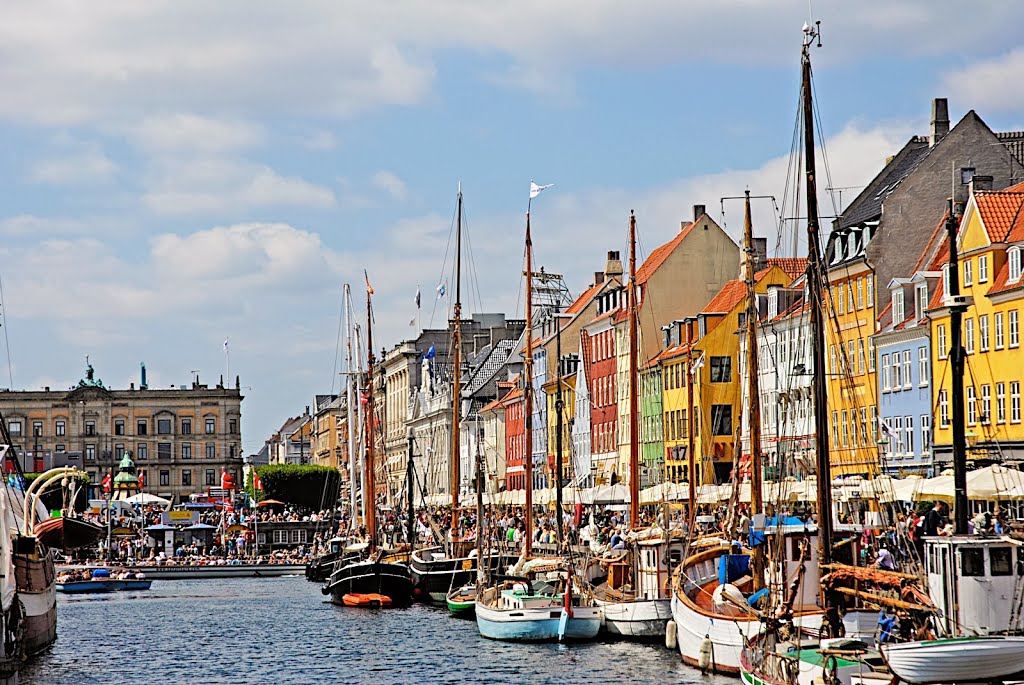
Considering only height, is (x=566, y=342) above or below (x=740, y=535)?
above

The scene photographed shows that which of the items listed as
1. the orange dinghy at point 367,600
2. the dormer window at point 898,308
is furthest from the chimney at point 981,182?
the orange dinghy at point 367,600

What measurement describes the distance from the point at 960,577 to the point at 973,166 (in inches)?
2167

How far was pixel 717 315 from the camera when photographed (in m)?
→ 99.5

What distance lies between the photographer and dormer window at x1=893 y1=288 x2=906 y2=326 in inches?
3125

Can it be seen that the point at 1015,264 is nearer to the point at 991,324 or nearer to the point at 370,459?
the point at 991,324

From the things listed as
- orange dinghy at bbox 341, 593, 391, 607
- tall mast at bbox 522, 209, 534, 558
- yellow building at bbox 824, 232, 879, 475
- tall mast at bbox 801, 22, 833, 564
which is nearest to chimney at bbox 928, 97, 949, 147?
yellow building at bbox 824, 232, 879, 475

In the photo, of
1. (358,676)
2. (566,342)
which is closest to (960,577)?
(358,676)

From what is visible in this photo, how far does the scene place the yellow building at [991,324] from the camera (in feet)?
217

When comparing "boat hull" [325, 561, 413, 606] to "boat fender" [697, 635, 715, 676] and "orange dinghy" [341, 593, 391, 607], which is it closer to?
"orange dinghy" [341, 593, 391, 607]

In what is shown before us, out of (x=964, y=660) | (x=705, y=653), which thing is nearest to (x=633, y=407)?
(x=705, y=653)

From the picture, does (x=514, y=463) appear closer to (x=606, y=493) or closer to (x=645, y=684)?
(x=606, y=493)

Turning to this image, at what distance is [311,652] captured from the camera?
2259 inches

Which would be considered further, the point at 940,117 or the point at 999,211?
the point at 940,117

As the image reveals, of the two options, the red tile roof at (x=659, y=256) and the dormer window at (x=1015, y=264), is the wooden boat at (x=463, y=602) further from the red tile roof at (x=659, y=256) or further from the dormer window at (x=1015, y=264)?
the red tile roof at (x=659, y=256)
